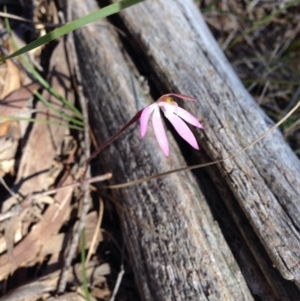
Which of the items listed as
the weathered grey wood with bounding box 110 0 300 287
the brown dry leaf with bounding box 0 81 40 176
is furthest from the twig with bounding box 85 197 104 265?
the weathered grey wood with bounding box 110 0 300 287

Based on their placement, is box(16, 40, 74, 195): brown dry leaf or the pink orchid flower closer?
the pink orchid flower

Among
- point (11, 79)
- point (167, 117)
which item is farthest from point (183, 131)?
point (11, 79)

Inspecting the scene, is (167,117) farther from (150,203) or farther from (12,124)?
(12,124)

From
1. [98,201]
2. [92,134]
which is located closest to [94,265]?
[98,201]

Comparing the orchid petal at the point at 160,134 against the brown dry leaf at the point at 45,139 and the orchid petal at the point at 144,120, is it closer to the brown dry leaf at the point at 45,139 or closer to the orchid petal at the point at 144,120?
the orchid petal at the point at 144,120

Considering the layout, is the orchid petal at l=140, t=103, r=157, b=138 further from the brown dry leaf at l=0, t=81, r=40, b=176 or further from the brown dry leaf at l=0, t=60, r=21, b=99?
the brown dry leaf at l=0, t=60, r=21, b=99
